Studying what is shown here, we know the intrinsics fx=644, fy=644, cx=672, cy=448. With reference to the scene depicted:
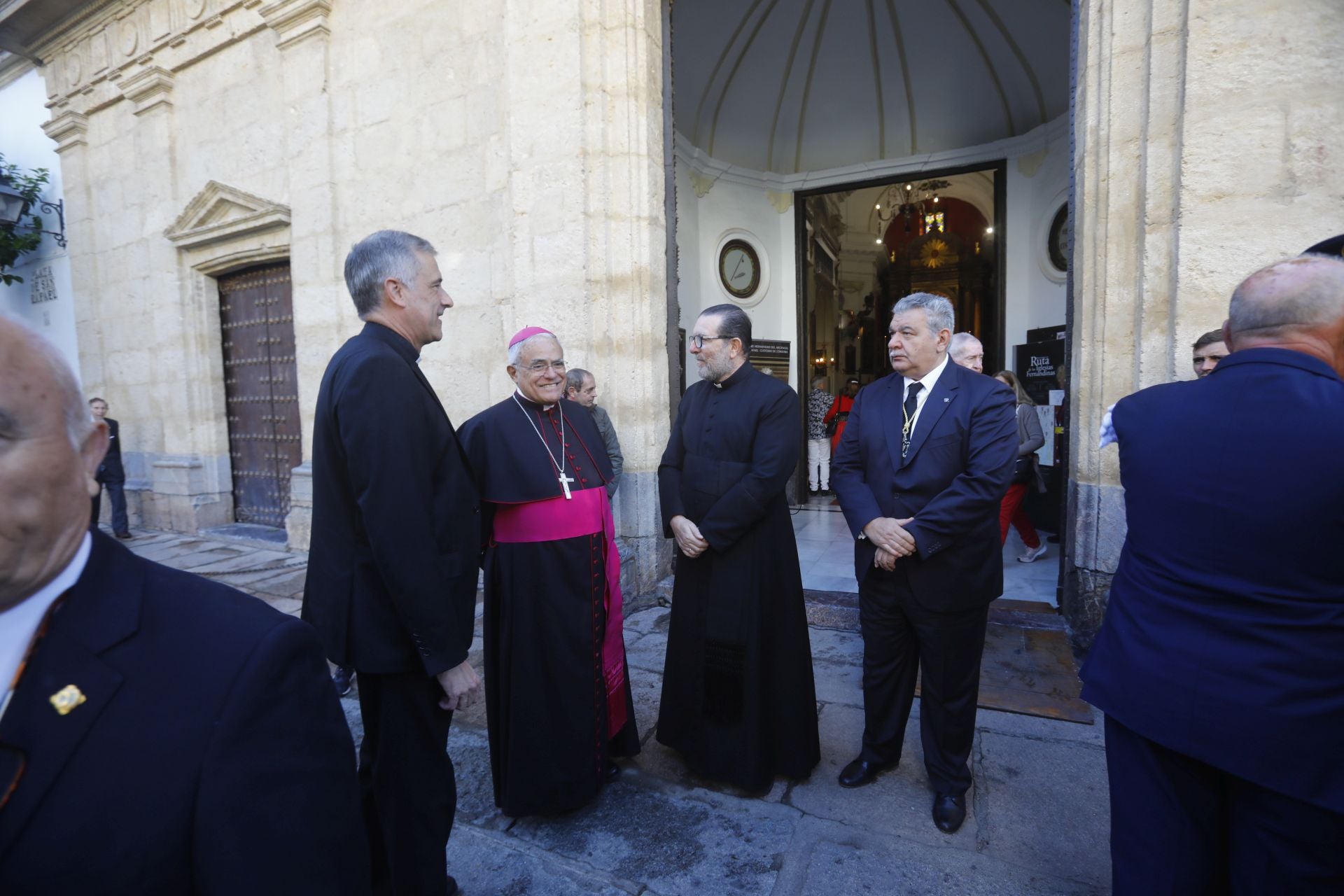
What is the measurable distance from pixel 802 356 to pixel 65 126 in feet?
33.1

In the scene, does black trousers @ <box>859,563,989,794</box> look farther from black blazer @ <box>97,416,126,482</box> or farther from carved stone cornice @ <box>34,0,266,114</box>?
black blazer @ <box>97,416,126,482</box>

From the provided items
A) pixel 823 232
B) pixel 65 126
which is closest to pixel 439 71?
pixel 65 126

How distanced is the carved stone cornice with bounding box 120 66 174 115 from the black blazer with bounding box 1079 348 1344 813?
972 cm

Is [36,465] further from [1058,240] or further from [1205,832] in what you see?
[1058,240]

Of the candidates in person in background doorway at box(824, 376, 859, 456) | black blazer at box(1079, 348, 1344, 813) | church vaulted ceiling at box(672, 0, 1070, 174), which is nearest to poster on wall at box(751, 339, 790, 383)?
person in background doorway at box(824, 376, 859, 456)

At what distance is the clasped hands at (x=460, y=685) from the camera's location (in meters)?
1.91

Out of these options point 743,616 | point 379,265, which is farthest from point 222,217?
point 743,616

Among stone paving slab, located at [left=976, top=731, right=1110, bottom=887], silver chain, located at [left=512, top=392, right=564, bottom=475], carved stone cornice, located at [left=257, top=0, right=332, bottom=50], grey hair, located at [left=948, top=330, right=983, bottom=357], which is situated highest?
carved stone cornice, located at [left=257, top=0, right=332, bottom=50]

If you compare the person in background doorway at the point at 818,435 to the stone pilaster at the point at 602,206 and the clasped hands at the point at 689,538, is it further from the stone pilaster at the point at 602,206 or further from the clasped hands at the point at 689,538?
the clasped hands at the point at 689,538

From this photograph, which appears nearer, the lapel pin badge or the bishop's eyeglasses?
the lapel pin badge

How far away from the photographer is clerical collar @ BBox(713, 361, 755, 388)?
2.82 m

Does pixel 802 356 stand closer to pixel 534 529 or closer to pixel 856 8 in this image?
pixel 856 8

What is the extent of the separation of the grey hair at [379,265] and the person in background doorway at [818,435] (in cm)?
755

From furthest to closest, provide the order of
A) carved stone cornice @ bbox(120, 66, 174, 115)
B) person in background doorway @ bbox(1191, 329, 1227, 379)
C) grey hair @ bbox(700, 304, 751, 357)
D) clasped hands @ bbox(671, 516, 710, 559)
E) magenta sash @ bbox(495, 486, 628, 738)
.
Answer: carved stone cornice @ bbox(120, 66, 174, 115) → person in background doorway @ bbox(1191, 329, 1227, 379) → grey hair @ bbox(700, 304, 751, 357) → clasped hands @ bbox(671, 516, 710, 559) → magenta sash @ bbox(495, 486, 628, 738)
